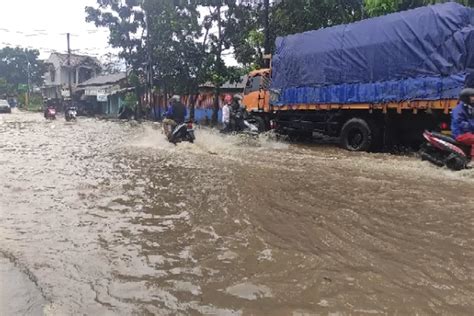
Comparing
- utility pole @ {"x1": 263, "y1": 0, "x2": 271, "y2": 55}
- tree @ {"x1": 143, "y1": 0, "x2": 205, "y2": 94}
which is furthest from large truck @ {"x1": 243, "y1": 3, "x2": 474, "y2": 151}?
tree @ {"x1": 143, "y1": 0, "x2": 205, "y2": 94}

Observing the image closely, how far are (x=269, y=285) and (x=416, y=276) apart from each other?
106 cm

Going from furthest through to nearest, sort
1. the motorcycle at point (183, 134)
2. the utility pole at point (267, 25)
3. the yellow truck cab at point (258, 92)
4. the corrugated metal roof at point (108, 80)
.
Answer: the corrugated metal roof at point (108, 80)
the utility pole at point (267, 25)
the yellow truck cab at point (258, 92)
the motorcycle at point (183, 134)

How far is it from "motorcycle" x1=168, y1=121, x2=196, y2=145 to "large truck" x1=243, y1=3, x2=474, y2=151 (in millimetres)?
3281

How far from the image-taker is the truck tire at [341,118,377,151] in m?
11.7

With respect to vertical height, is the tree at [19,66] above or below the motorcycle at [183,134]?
above

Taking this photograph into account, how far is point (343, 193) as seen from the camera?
6598mm

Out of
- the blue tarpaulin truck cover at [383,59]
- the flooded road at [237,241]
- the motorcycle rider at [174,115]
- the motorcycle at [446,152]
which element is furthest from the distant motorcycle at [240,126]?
the motorcycle at [446,152]

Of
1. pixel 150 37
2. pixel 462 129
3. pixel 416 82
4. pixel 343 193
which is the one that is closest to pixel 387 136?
pixel 416 82

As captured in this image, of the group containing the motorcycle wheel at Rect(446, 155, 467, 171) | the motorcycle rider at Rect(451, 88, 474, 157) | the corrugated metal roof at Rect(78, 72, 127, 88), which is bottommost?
the motorcycle wheel at Rect(446, 155, 467, 171)

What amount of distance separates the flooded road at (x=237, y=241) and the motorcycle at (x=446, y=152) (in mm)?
202

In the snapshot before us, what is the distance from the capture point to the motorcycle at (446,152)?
7992mm

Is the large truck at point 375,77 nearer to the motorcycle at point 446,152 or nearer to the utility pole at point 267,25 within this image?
the motorcycle at point 446,152

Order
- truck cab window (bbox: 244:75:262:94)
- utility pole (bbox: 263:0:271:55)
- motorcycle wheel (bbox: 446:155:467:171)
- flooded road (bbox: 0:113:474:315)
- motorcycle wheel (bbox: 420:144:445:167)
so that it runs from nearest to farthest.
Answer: flooded road (bbox: 0:113:474:315)
motorcycle wheel (bbox: 446:155:467:171)
motorcycle wheel (bbox: 420:144:445:167)
truck cab window (bbox: 244:75:262:94)
utility pole (bbox: 263:0:271:55)

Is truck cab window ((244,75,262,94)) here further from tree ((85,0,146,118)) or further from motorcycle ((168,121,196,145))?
tree ((85,0,146,118))
